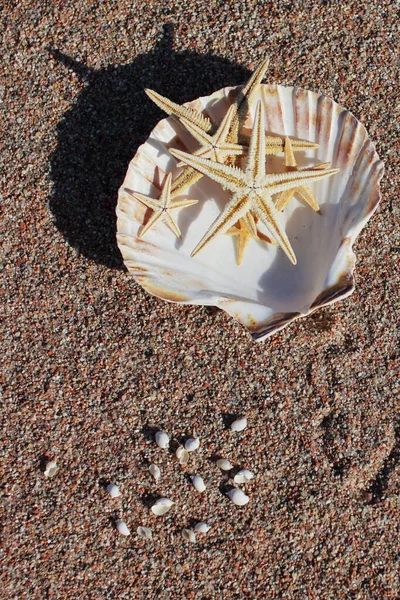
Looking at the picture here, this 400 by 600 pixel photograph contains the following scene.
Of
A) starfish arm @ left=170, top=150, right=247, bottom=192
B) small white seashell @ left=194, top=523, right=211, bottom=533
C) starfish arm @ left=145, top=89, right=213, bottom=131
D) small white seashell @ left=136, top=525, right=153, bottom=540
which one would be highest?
starfish arm @ left=145, top=89, right=213, bottom=131

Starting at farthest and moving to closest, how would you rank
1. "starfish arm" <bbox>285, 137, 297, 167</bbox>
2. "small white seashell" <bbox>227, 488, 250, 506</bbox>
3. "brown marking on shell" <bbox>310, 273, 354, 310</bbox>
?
1. "small white seashell" <bbox>227, 488, 250, 506</bbox>
2. "starfish arm" <bbox>285, 137, 297, 167</bbox>
3. "brown marking on shell" <bbox>310, 273, 354, 310</bbox>

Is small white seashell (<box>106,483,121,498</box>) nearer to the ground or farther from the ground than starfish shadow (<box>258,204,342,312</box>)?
nearer to the ground

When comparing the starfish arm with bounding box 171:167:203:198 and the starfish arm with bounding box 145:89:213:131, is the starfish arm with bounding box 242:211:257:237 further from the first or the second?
the starfish arm with bounding box 145:89:213:131

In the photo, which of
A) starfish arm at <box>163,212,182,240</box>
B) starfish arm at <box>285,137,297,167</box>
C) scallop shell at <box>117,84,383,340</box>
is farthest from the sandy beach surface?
starfish arm at <box>285,137,297,167</box>

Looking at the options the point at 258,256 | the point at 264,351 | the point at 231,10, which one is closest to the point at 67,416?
the point at 264,351

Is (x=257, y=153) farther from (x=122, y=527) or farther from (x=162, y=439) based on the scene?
(x=122, y=527)

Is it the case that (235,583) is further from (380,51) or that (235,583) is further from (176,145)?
(380,51)

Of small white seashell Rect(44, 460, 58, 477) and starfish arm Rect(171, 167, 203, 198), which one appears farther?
small white seashell Rect(44, 460, 58, 477)

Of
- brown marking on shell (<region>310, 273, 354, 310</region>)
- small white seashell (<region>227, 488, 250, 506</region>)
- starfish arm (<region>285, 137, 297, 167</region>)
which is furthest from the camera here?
small white seashell (<region>227, 488, 250, 506</region>)
